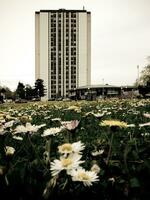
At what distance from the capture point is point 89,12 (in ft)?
446

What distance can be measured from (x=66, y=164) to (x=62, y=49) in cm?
14923

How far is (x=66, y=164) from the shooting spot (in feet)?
4.48

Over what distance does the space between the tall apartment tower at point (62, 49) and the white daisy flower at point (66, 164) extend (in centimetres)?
13262

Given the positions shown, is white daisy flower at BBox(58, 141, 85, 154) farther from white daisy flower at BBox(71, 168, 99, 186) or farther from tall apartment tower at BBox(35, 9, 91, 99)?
tall apartment tower at BBox(35, 9, 91, 99)

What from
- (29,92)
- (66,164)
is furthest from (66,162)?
(29,92)

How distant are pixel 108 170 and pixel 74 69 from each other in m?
144

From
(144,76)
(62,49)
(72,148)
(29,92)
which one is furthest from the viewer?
(62,49)

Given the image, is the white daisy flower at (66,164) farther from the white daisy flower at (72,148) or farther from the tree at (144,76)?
the tree at (144,76)

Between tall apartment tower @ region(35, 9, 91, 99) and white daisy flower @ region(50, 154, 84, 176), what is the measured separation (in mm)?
132619

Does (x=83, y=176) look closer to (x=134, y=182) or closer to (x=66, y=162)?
(x=66, y=162)

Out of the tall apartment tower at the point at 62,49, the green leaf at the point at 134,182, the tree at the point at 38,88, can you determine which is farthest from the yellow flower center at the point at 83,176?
the tall apartment tower at the point at 62,49

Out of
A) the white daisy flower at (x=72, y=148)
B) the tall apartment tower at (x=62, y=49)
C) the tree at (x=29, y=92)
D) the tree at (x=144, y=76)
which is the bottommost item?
the tree at (x=29, y=92)

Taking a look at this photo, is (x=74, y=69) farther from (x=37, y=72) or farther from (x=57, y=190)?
(x=57, y=190)

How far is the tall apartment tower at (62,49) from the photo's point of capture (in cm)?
13788
